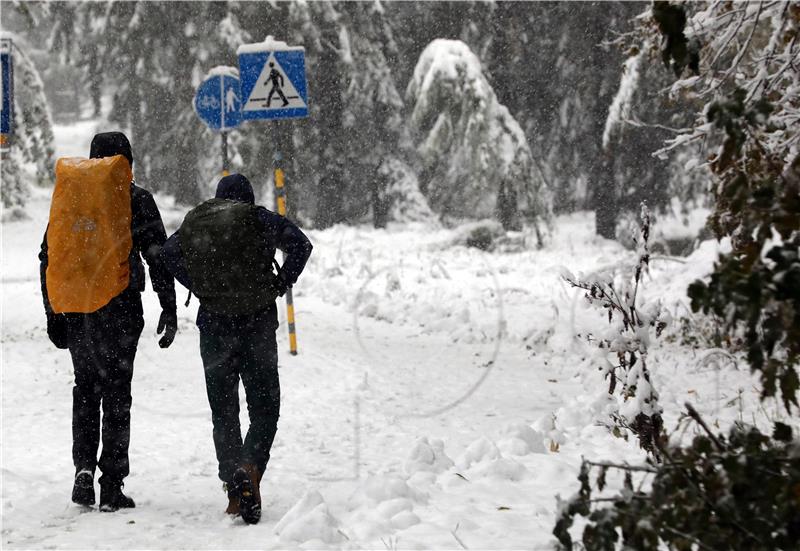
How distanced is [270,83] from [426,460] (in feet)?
17.5

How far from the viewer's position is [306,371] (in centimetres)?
860

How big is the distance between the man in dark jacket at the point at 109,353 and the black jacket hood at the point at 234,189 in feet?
1.40

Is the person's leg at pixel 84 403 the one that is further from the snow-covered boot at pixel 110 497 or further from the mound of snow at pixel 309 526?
the mound of snow at pixel 309 526

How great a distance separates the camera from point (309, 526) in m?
3.93

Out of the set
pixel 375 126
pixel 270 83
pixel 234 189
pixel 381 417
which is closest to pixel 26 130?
pixel 375 126

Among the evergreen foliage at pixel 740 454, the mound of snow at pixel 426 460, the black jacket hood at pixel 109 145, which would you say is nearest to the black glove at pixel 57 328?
the black jacket hood at pixel 109 145

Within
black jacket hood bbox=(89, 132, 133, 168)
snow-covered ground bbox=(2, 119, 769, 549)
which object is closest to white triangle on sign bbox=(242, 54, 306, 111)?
snow-covered ground bbox=(2, 119, 769, 549)

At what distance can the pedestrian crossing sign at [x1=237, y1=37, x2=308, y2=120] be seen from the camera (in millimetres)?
9156

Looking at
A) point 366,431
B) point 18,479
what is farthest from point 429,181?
point 18,479

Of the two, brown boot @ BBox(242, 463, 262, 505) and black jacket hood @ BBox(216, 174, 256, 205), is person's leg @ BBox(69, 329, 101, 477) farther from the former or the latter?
black jacket hood @ BBox(216, 174, 256, 205)

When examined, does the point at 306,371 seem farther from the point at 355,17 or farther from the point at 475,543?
the point at 355,17

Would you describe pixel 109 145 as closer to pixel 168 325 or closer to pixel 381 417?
pixel 168 325

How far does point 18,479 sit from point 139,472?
2.37 ft

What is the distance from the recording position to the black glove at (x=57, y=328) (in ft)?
15.1
